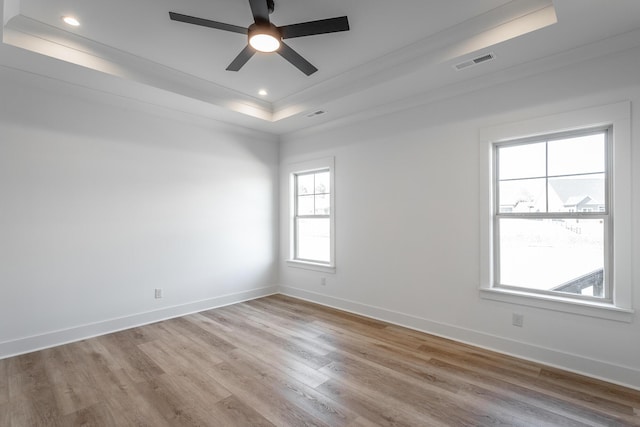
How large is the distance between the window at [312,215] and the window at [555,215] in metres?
2.32

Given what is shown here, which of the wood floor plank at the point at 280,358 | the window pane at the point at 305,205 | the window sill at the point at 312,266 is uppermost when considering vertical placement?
the window pane at the point at 305,205

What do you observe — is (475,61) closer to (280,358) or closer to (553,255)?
(553,255)

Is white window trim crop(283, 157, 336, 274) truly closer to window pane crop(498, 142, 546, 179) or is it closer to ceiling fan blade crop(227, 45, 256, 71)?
ceiling fan blade crop(227, 45, 256, 71)

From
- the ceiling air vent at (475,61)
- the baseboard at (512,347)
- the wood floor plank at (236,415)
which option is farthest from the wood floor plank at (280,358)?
the ceiling air vent at (475,61)

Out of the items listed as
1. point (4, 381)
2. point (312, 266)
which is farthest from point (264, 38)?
point (4, 381)

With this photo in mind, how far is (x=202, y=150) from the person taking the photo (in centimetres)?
453

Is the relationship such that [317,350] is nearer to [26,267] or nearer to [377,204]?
[377,204]

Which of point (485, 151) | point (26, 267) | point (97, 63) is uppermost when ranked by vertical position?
point (97, 63)

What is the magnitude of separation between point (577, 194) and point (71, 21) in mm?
4754

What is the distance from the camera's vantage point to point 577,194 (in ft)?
9.19

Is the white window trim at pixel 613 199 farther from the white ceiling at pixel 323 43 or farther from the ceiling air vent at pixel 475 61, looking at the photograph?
the ceiling air vent at pixel 475 61

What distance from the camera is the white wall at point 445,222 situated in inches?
102

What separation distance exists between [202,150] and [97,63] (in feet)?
5.50

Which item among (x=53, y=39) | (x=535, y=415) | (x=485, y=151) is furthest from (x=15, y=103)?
(x=535, y=415)
